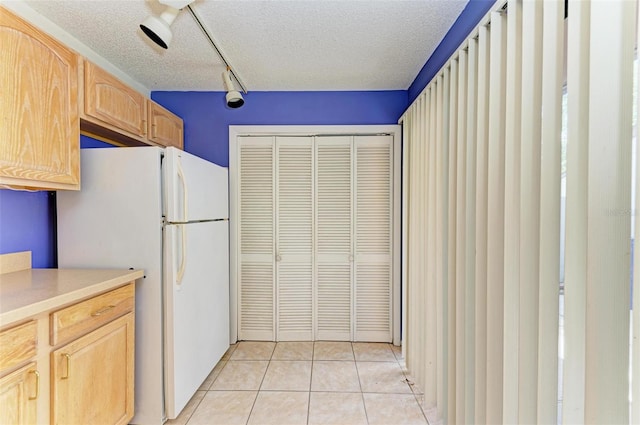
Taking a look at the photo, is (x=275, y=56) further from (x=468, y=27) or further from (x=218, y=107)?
(x=468, y=27)

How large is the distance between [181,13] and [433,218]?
195 cm

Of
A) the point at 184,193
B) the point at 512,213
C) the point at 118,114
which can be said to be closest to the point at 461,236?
the point at 512,213

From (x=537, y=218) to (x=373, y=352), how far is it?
→ 2127 mm


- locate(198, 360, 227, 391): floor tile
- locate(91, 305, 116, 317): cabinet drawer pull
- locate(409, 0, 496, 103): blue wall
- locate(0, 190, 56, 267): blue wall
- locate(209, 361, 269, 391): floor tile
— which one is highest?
locate(409, 0, 496, 103): blue wall

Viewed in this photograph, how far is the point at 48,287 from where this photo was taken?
1.32 meters

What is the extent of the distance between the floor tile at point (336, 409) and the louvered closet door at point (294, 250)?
2.88 feet

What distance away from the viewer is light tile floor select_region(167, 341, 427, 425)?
1822mm

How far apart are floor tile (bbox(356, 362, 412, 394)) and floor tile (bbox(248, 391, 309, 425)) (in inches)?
18.7

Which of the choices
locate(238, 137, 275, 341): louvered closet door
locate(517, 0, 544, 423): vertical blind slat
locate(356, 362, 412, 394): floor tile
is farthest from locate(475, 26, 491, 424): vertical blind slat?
locate(238, 137, 275, 341): louvered closet door

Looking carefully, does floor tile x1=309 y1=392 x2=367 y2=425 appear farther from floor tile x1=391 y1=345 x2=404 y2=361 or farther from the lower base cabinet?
the lower base cabinet

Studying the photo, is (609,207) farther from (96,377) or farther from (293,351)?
(293,351)

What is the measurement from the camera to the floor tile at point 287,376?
6.98 feet

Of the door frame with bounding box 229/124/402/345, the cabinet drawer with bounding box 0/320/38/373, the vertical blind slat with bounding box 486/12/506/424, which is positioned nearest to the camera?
the cabinet drawer with bounding box 0/320/38/373

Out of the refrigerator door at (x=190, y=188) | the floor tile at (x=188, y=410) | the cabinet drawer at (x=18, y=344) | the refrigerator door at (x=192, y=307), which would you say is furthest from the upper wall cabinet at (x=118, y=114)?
the floor tile at (x=188, y=410)
